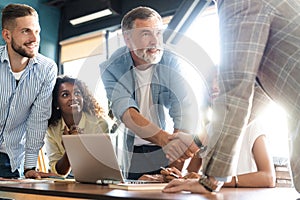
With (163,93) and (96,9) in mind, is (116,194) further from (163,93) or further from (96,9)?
(96,9)

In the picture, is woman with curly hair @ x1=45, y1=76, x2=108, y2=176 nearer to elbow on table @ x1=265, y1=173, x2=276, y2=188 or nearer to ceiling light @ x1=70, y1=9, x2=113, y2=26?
elbow on table @ x1=265, y1=173, x2=276, y2=188

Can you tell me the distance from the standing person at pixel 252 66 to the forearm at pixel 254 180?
0.39m

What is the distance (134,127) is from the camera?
1821 millimetres

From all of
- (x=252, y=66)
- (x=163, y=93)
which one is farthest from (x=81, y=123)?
(x=252, y=66)

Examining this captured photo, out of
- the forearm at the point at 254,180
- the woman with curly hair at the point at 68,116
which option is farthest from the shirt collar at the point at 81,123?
the forearm at the point at 254,180

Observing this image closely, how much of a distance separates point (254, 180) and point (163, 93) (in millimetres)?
607

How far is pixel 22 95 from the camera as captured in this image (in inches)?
81.1

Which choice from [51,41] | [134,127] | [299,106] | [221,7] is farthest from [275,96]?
[51,41]

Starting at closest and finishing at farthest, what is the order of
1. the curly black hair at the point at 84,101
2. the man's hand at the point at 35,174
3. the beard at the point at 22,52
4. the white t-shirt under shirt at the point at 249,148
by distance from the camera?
the white t-shirt under shirt at the point at 249,148 → the man's hand at the point at 35,174 → the beard at the point at 22,52 → the curly black hair at the point at 84,101

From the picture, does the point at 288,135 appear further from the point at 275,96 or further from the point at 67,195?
the point at 67,195

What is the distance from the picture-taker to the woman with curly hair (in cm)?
229

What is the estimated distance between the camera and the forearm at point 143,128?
1.67 meters

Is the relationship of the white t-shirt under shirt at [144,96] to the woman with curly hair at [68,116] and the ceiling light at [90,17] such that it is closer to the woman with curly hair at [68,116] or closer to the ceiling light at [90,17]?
the woman with curly hair at [68,116]

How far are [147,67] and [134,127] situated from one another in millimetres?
280
